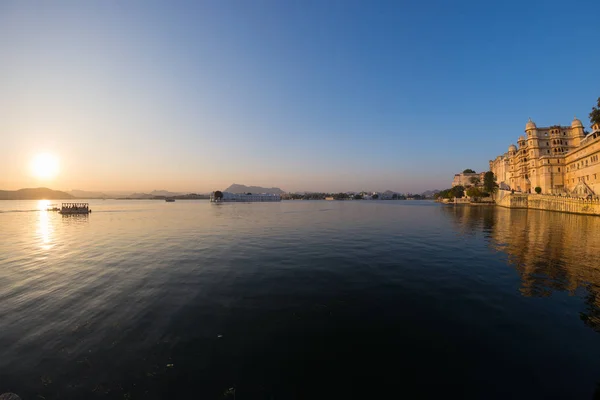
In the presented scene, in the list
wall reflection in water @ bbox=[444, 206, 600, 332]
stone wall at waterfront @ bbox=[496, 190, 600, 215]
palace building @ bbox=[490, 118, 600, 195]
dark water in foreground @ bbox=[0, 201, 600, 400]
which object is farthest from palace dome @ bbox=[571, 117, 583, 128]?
dark water in foreground @ bbox=[0, 201, 600, 400]

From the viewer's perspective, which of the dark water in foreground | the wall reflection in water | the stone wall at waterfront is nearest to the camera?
the dark water in foreground

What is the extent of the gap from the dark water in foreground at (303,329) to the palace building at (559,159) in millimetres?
72647

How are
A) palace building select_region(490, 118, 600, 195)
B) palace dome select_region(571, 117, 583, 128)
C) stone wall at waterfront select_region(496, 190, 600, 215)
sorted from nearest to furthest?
stone wall at waterfront select_region(496, 190, 600, 215) → palace building select_region(490, 118, 600, 195) → palace dome select_region(571, 117, 583, 128)

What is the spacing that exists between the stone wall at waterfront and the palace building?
5199 millimetres

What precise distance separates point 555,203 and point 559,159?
1190 inches

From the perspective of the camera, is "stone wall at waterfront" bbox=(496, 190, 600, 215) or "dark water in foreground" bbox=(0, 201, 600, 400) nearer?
"dark water in foreground" bbox=(0, 201, 600, 400)

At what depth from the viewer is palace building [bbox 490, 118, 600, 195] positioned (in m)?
65.9

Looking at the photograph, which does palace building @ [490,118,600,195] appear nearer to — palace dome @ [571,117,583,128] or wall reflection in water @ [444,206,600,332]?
palace dome @ [571,117,583,128]

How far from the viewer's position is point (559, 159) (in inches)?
3327

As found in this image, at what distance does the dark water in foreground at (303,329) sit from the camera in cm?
646

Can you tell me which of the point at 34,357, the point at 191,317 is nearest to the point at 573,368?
the point at 191,317

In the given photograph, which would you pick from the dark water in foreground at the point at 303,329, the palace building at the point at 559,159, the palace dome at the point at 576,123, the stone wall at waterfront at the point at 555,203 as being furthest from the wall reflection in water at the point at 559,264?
the palace dome at the point at 576,123

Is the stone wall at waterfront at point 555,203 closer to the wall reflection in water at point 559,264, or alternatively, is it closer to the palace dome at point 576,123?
the palace dome at point 576,123

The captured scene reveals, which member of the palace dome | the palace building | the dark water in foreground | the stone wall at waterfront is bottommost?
the dark water in foreground
